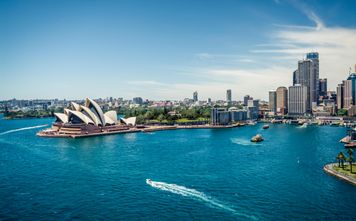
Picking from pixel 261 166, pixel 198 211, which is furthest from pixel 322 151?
pixel 198 211

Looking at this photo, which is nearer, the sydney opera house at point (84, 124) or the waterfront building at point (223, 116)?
the sydney opera house at point (84, 124)

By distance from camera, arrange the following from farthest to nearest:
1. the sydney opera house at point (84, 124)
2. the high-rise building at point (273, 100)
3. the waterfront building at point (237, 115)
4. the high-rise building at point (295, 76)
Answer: the high-rise building at point (295, 76) → the high-rise building at point (273, 100) → the waterfront building at point (237, 115) → the sydney opera house at point (84, 124)

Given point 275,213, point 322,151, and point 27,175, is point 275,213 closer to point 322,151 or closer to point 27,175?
point 27,175

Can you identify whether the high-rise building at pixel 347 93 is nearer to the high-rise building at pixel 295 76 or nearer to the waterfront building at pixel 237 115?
the high-rise building at pixel 295 76

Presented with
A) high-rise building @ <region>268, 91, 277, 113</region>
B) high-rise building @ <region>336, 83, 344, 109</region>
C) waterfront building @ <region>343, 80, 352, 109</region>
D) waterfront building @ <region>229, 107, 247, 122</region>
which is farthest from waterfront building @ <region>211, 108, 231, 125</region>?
high-rise building @ <region>336, 83, 344, 109</region>

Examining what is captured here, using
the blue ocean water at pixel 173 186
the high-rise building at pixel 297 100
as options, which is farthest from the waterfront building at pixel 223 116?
the blue ocean water at pixel 173 186

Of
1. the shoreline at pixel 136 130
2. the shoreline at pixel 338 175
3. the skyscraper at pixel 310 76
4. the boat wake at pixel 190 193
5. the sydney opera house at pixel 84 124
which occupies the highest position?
the skyscraper at pixel 310 76

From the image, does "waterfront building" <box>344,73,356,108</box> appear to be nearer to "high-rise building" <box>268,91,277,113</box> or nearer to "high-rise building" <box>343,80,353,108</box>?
"high-rise building" <box>343,80,353,108</box>
